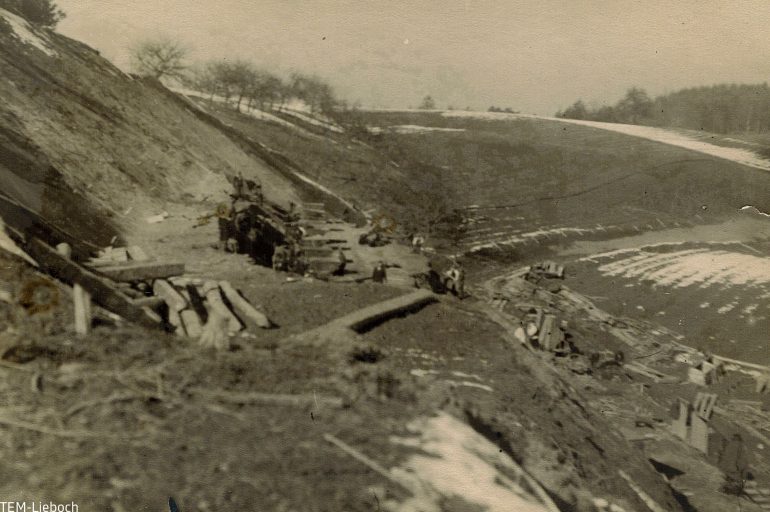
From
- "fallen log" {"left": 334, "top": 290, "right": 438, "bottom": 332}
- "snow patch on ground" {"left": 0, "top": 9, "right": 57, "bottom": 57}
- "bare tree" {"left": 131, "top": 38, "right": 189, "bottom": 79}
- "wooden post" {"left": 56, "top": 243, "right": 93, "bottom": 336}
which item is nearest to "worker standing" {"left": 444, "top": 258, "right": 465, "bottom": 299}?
"fallen log" {"left": 334, "top": 290, "right": 438, "bottom": 332}

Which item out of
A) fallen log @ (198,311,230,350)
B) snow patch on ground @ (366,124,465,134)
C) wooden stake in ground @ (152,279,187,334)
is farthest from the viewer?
snow patch on ground @ (366,124,465,134)

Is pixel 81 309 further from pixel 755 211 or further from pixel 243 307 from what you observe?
pixel 755 211

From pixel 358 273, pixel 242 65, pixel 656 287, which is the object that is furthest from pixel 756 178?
pixel 242 65

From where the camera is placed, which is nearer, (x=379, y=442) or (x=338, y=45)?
(x=379, y=442)

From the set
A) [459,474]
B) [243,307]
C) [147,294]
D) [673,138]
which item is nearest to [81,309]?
[147,294]

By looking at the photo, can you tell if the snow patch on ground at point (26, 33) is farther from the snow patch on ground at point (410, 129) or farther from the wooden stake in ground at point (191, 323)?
the snow patch on ground at point (410, 129)

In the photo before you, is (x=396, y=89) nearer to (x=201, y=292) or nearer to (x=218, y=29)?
(x=218, y=29)

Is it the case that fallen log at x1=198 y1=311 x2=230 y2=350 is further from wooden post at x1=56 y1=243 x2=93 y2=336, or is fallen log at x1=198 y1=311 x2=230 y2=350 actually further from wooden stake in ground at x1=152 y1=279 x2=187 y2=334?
wooden post at x1=56 y1=243 x2=93 y2=336
